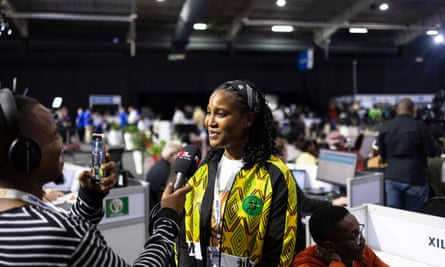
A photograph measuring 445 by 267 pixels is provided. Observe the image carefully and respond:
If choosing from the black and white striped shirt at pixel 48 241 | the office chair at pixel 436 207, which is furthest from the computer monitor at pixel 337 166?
the black and white striped shirt at pixel 48 241

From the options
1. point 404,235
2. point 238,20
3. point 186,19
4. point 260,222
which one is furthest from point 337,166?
point 238,20

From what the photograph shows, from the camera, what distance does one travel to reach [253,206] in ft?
4.17

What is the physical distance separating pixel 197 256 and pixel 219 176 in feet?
0.85

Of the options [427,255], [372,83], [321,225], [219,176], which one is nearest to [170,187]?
[219,176]

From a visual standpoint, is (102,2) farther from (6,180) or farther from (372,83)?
(6,180)

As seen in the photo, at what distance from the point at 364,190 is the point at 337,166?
0.47m

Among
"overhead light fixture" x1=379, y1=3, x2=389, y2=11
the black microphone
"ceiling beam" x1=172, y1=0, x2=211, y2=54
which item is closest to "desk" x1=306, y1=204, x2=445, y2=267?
the black microphone

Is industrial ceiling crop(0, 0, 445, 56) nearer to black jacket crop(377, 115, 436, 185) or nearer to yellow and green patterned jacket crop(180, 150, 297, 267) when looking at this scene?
black jacket crop(377, 115, 436, 185)

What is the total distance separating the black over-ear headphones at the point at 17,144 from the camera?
0.83 meters

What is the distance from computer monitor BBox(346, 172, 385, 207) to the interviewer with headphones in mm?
2248

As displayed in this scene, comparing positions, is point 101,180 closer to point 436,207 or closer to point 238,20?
point 436,207

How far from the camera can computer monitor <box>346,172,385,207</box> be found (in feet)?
9.86

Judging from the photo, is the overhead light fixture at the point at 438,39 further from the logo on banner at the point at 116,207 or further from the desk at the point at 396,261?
the logo on banner at the point at 116,207

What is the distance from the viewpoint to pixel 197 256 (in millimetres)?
1344
